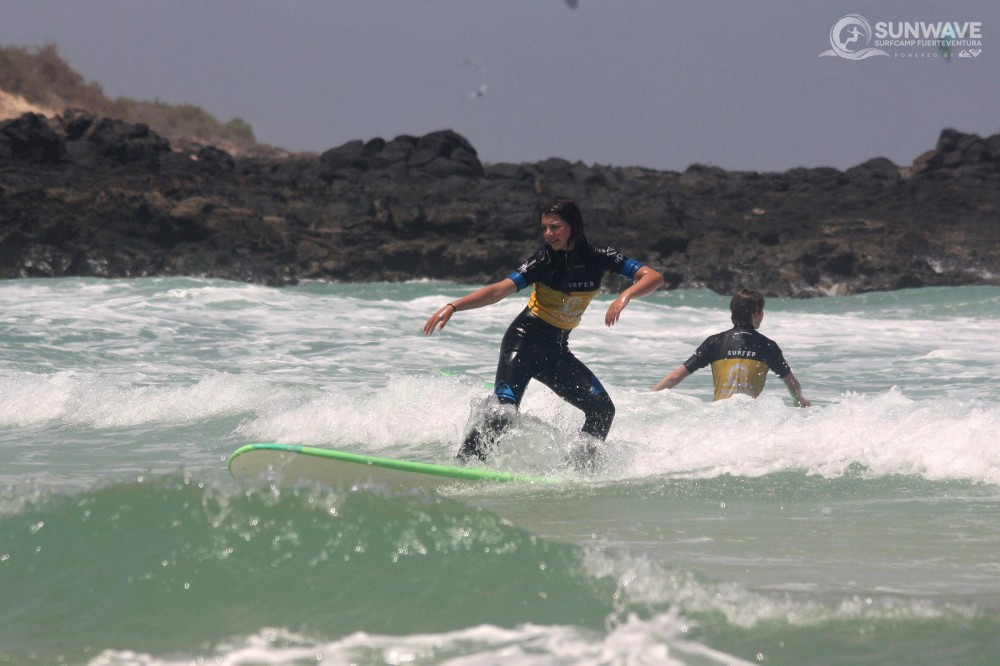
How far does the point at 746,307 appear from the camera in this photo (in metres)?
7.56

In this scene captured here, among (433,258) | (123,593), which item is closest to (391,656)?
(123,593)

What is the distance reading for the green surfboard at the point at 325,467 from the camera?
517 cm

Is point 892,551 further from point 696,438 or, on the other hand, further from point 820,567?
point 696,438

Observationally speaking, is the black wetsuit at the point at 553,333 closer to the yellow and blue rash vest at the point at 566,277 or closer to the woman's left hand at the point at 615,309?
the yellow and blue rash vest at the point at 566,277

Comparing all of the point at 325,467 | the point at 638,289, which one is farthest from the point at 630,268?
the point at 325,467

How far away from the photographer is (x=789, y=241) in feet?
95.1

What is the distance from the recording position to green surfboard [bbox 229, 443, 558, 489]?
5168 millimetres

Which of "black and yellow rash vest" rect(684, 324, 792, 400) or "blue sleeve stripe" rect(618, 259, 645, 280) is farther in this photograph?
"black and yellow rash vest" rect(684, 324, 792, 400)

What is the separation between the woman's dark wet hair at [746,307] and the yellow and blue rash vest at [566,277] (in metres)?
1.90

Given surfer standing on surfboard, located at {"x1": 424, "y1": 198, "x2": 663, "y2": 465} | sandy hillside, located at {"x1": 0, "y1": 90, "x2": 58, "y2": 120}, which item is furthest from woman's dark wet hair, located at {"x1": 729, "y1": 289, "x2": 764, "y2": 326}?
sandy hillside, located at {"x1": 0, "y1": 90, "x2": 58, "y2": 120}

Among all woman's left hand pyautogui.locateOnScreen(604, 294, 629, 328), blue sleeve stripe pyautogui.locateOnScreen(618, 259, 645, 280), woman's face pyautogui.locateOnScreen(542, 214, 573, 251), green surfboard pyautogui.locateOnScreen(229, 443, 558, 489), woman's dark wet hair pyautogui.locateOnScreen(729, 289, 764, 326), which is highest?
woman's face pyautogui.locateOnScreen(542, 214, 573, 251)

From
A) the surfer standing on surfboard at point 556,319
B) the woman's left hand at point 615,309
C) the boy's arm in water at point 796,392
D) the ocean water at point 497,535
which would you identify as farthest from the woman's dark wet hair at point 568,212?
the boy's arm in water at point 796,392

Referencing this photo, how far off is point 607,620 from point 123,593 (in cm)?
177

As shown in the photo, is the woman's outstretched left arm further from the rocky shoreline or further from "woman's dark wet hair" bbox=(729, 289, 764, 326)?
the rocky shoreline
